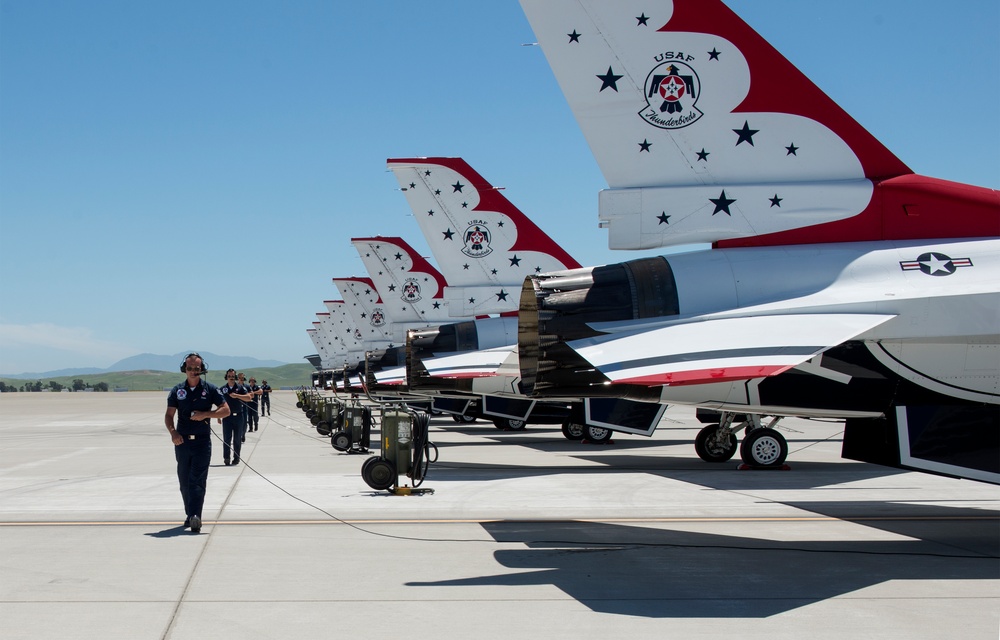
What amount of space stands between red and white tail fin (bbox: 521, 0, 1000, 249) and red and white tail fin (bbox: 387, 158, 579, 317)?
13.5m

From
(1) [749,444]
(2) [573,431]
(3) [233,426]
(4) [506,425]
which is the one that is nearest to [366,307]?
(4) [506,425]

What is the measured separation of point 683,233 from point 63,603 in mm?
6214

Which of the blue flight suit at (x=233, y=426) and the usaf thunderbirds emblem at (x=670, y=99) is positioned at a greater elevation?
the usaf thunderbirds emblem at (x=670, y=99)

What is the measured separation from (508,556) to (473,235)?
15.4 meters

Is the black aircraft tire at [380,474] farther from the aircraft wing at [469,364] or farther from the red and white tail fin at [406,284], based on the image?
the red and white tail fin at [406,284]

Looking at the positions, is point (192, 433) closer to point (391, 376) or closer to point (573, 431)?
point (573, 431)

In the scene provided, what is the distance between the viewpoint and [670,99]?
30.2ft

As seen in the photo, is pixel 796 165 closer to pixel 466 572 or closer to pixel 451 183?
pixel 466 572

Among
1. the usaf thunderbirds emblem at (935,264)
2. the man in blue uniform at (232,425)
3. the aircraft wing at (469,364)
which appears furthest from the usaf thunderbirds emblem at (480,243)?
the usaf thunderbirds emblem at (935,264)

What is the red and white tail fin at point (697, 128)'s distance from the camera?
9141 millimetres

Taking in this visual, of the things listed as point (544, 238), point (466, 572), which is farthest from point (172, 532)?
point (544, 238)

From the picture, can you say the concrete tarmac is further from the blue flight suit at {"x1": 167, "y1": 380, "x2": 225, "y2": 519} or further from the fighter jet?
the fighter jet

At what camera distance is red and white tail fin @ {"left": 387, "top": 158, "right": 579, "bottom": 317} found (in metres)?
23.0

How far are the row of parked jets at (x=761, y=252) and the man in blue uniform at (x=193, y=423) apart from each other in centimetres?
363
